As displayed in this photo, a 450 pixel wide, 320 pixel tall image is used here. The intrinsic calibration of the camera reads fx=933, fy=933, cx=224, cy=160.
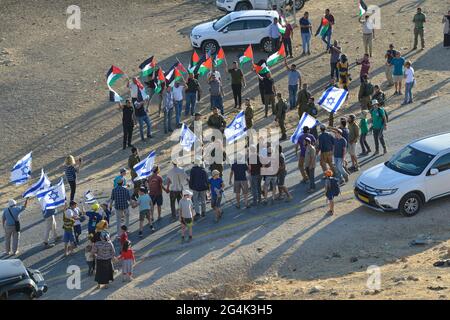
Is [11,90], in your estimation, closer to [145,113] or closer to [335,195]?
[145,113]

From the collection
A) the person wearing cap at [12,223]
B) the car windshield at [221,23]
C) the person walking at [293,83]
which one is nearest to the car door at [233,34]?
the car windshield at [221,23]

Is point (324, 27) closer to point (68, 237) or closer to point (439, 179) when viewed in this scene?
point (439, 179)

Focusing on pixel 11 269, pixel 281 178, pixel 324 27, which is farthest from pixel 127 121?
pixel 11 269

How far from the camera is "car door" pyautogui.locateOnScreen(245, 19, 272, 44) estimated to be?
115ft

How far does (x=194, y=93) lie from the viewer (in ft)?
100

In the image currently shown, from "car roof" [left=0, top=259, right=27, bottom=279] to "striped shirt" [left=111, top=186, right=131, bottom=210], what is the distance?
3421 millimetres

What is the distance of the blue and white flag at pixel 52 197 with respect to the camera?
2223cm

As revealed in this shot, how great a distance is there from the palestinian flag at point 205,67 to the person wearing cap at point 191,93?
1.77ft

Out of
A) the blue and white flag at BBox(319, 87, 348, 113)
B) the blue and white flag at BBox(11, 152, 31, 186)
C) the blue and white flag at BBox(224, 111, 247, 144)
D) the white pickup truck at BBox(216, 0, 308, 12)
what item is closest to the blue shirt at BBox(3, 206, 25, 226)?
the blue and white flag at BBox(11, 152, 31, 186)

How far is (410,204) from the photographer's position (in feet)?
72.8

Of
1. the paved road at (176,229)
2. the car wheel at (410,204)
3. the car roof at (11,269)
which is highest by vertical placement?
the car roof at (11,269)

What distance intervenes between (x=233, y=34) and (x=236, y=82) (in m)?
5.24

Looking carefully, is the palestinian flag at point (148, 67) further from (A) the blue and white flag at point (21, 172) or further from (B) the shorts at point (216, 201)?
(B) the shorts at point (216, 201)

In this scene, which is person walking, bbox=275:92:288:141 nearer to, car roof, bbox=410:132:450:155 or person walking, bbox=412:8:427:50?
car roof, bbox=410:132:450:155
